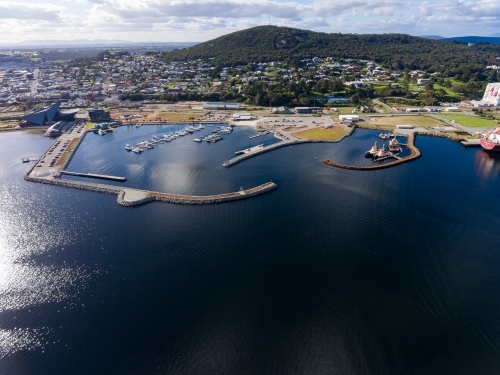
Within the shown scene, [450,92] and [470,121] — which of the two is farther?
[450,92]

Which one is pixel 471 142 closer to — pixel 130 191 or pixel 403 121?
pixel 403 121

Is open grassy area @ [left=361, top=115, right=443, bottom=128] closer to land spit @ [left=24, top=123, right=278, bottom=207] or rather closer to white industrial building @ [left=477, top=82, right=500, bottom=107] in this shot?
white industrial building @ [left=477, top=82, right=500, bottom=107]

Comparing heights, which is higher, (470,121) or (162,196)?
(470,121)

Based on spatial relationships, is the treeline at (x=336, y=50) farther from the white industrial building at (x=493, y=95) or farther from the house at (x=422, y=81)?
the white industrial building at (x=493, y=95)

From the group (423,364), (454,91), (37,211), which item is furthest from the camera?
(454,91)

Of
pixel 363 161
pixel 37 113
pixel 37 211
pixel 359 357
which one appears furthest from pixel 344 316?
pixel 37 113

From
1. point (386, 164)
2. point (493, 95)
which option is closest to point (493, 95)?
point (493, 95)

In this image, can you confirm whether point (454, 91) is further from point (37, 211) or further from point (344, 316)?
point (37, 211)
